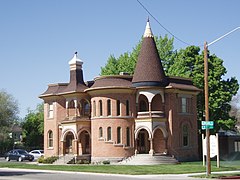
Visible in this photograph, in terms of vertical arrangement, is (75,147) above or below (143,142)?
below

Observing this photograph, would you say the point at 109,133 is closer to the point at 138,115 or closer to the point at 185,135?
the point at 138,115

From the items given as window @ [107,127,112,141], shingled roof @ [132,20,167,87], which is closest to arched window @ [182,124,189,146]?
shingled roof @ [132,20,167,87]

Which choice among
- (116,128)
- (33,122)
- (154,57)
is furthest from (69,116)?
(33,122)

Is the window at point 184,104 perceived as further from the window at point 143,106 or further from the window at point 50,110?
the window at point 50,110

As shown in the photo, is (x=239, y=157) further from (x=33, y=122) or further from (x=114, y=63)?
(x=33, y=122)

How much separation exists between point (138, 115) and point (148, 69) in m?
4.84

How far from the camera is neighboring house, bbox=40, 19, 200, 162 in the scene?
47.6 meters

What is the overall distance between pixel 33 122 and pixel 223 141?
4038 cm

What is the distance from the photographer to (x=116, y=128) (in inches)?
1882

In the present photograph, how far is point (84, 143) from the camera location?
51.8 m

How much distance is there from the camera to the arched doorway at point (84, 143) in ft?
168

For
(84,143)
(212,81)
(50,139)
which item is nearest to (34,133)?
(50,139)

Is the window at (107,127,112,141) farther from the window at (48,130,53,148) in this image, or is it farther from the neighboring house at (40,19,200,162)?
the window at (48,130,53,148)

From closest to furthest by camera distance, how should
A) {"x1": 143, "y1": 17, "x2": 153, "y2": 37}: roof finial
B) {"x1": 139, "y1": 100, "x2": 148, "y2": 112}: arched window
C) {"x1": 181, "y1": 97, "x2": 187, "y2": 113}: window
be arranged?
{"x1": 143, "y1": 17, "x2": 153, "y2": 37}: roof finial
{"x1": 139, "y1": 100, "x2": 148, "y2": 112}: arched window
{"x1": 181, "y1": 97, "x2": 187, "y2": 113}: window
